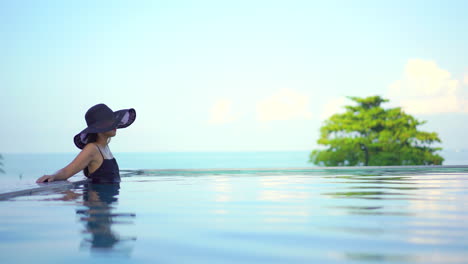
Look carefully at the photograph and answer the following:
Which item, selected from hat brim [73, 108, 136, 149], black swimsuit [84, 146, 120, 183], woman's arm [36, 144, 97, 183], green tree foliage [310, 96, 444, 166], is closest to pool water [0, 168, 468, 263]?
woman's arm [36, 144, 97, 183]

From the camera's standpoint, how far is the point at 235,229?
3.75 meters

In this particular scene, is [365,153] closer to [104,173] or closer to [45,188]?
[104,173]

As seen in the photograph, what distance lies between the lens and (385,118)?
4059 cm

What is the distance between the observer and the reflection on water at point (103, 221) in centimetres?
303

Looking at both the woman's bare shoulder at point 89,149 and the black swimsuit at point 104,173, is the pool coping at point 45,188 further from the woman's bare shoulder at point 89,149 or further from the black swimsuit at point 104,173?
the woman's bare shoulder at point 89,149

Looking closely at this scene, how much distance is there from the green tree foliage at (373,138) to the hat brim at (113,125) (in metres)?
32.7

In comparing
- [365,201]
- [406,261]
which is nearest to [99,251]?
[406,261]

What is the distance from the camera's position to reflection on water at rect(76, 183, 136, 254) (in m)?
3.03

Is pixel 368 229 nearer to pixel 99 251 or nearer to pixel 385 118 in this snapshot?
pixel 99 251

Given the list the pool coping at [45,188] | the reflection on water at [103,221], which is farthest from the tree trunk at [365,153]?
the reflection on water at [103,221]

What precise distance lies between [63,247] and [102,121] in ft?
14.0

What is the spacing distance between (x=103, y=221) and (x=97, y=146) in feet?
10.3

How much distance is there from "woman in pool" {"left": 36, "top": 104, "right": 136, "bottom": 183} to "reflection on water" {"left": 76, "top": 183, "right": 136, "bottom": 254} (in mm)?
407

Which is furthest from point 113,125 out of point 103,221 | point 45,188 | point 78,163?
point 103,221
